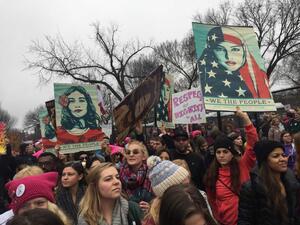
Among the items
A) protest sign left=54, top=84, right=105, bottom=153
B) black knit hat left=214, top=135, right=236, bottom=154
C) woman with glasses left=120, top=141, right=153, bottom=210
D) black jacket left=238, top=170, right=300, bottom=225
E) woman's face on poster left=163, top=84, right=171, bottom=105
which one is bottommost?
black jacket left=238, top=170, right=300, bottom=225

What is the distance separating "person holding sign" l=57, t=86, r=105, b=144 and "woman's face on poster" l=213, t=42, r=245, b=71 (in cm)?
357

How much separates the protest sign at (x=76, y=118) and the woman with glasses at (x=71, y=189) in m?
3.82

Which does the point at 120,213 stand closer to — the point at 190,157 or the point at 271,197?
the point at 271,197

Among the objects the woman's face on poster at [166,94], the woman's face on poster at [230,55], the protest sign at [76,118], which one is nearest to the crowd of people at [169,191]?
the woman's face on poster at [230,55]

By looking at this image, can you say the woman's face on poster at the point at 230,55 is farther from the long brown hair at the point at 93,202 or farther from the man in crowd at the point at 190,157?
the long brown hair at the point at 93,202

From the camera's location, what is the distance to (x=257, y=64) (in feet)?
22.1

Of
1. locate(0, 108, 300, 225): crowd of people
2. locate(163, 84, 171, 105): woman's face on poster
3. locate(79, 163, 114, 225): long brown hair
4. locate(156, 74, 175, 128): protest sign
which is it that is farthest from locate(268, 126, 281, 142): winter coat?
locate(79, 163, 114, 225): long brown hair

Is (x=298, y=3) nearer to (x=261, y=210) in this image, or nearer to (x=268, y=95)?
(x=268, y=95)

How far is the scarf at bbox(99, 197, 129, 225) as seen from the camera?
3.30m

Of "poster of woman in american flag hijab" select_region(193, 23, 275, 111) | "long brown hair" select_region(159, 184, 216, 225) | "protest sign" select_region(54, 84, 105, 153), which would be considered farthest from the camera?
"protest sign" select_region(54, 84, 105, 153)

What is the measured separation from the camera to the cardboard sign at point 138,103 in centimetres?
734

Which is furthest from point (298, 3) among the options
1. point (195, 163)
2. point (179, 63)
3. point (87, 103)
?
point (195, 163)

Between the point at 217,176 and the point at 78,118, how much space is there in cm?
486

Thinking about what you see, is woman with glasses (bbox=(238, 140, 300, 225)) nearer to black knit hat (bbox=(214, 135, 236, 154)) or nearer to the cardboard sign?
black knit hat (bbox=(214, 135, 236, 154))
